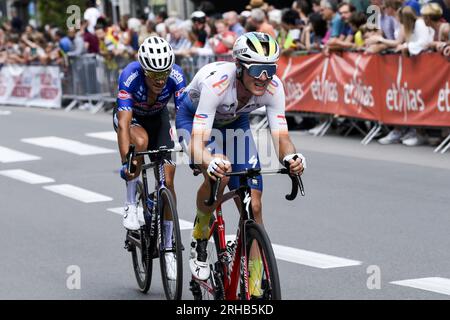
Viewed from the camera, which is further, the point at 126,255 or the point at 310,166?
the point at 310,166

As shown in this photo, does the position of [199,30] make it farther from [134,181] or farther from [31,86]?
[134,181]

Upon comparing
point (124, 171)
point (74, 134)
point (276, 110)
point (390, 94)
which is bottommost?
point (74, 134)

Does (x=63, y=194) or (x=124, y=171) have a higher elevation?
(x=124, y=171)

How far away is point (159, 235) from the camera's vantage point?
26.5 ft

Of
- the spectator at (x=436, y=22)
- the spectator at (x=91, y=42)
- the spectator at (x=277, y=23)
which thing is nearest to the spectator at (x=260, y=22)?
the spectator at (x=277, y=23)

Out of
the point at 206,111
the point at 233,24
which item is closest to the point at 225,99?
the point at 206,111

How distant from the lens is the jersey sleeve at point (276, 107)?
7168 millimetres

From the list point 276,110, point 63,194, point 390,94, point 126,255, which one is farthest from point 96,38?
point 276,110

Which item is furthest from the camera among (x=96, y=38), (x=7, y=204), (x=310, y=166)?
(x=96, y=38)

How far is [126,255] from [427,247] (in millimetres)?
2464

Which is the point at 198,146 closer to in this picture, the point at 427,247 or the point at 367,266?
the point at 367,266

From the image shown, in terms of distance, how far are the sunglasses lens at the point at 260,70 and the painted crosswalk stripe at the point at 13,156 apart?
11346 mm

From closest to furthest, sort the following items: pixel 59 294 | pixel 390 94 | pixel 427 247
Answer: pixel 59 294 → pixel 427 247 → pixel 390 94

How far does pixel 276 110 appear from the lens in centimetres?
721
